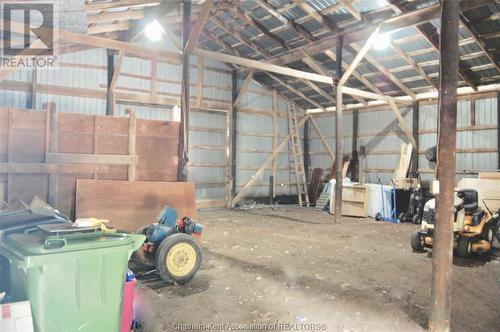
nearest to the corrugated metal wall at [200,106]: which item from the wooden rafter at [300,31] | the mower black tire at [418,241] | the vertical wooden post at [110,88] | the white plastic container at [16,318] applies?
the vertical wooden post at [110,88]

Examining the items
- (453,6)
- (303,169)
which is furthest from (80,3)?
(303,169)

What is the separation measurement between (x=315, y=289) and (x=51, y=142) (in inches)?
153

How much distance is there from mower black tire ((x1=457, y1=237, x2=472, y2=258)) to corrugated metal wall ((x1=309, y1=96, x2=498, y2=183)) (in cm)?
475

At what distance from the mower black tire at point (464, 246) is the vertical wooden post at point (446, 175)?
2550 millimetres

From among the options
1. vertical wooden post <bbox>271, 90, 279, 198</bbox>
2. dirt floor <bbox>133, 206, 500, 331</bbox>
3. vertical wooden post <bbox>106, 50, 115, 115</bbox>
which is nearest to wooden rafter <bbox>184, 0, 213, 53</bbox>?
dirt floor <bbox>133, 206, 500, 331</bbox>

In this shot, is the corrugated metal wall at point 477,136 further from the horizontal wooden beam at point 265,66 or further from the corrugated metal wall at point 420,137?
the horizontal wooden beam at point 265,66

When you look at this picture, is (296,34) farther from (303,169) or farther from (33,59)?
(33,59)

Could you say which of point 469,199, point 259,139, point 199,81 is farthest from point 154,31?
point 469,199

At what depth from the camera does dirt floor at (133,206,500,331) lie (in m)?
3.03

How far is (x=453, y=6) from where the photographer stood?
292 centimetres

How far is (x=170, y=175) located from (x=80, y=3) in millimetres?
2687

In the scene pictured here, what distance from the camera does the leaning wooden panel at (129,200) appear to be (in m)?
5.00

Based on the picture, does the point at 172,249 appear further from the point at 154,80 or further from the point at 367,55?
the point at 367,55

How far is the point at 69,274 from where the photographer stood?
195cm
